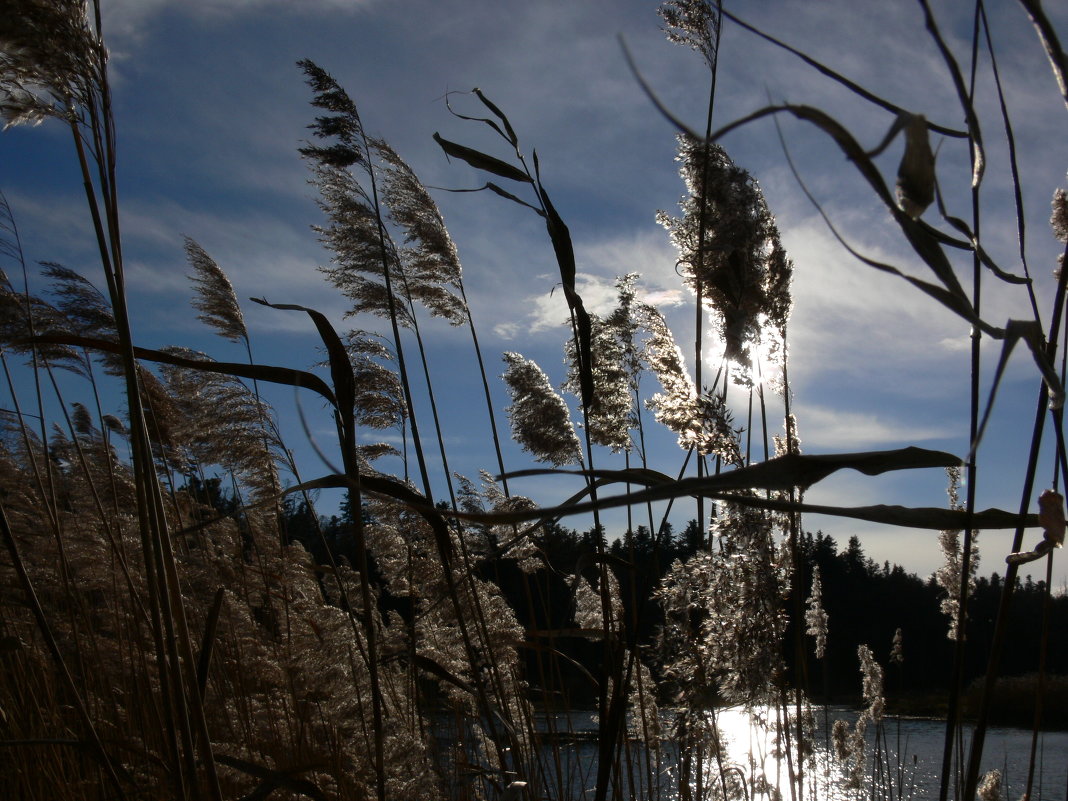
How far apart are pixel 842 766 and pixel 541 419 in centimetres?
413

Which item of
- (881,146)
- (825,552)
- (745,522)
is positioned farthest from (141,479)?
(825,552)

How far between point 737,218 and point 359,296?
1821mm

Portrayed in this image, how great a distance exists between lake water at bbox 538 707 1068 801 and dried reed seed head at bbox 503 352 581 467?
1.13m

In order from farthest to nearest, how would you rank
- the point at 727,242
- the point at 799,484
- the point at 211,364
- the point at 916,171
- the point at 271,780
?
the point at 727,242 → the point at 271,780 → the point at 211,364 → the point at 799,484 → the point at 916,171

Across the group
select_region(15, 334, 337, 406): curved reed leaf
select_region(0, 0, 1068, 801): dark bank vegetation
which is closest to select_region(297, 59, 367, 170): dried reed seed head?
select_region(0, 0, 1068, 801): dark bank vegetation

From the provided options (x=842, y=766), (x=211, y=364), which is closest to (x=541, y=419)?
(x=211, y=364)

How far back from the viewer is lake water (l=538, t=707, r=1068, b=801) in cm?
231

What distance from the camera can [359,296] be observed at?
3055mm

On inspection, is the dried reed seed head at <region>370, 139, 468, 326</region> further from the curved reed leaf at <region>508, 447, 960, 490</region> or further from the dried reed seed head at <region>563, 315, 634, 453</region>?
the curved reed leaf at <region>508, 447, 960, 490</region>

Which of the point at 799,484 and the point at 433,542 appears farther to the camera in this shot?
the point at 433,542

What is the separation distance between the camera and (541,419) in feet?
11.0

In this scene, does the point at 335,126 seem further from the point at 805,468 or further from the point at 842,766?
the point at 842,766

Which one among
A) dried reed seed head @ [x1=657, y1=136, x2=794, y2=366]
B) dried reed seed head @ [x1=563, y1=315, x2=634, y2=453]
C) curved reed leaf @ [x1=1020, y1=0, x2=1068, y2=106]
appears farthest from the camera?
dried reed seed head @ [x1=563, y1=315, x2=634, y2=453]

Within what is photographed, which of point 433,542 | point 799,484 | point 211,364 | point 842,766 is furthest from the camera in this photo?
point 842,766
